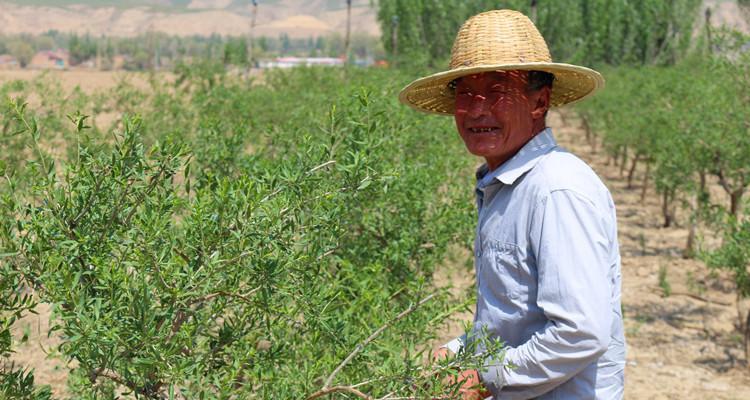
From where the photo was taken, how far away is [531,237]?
1898 mm

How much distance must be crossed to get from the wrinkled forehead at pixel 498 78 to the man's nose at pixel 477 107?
4cm

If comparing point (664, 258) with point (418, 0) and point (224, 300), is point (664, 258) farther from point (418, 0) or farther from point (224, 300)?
point (418, 0)

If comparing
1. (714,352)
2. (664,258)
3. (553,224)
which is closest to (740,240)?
(714,352)

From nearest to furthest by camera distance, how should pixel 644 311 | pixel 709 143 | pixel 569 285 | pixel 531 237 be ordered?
pixel 569 285 → pixel 531 237 → pixel 644 311 → pixel 709 143

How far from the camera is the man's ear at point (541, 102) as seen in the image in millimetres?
2166

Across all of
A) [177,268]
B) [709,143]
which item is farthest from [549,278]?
[709,143]

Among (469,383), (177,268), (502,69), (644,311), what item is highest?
(502,69)

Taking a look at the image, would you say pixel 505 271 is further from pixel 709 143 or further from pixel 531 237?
pixel 709 143

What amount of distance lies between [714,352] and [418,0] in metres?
41.2

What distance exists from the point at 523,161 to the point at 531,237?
8.9 inches

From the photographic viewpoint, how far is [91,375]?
1921mm

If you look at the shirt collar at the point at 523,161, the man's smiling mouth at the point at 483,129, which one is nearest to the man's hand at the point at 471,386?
the shirt collar at the point at 523,161

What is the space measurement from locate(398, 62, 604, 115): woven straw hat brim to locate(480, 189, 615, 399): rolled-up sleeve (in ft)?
1.33

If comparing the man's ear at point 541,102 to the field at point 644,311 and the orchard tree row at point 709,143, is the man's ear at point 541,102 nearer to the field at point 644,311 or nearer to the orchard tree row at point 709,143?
the field at point 644,311
